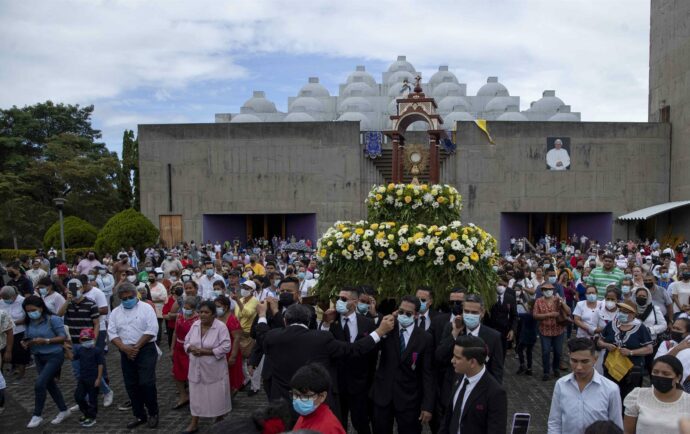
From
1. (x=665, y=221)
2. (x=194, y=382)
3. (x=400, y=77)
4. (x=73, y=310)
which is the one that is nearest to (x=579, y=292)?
(x=194, y=382)

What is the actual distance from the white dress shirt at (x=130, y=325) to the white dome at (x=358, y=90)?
40253 millimetres

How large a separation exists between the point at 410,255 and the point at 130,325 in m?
3.46

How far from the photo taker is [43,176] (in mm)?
31594

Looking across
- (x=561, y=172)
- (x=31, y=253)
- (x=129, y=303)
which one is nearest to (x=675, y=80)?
(x=561, y=172)

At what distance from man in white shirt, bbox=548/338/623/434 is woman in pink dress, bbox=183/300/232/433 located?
3662 mm

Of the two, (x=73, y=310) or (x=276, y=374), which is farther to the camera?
(x=73, y=310)

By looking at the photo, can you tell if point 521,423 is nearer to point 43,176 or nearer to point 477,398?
point 477,398

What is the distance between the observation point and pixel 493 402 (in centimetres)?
375

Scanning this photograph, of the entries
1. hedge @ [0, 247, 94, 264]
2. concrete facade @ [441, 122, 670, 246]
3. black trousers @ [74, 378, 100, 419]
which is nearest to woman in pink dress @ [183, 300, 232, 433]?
black trousers @ [74, 378, 100, 419]

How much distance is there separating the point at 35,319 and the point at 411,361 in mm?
4777

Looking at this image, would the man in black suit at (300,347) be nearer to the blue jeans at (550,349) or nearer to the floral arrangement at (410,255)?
the floral arrangement at (410,255)

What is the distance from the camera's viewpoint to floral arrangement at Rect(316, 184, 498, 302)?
23.4 feet

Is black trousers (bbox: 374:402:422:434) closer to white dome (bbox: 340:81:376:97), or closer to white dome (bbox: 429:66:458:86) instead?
white dome (bbox: 340:81:376:97)

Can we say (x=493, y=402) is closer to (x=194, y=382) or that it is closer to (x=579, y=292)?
(x=194, y=382)
